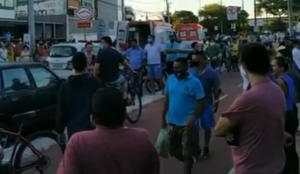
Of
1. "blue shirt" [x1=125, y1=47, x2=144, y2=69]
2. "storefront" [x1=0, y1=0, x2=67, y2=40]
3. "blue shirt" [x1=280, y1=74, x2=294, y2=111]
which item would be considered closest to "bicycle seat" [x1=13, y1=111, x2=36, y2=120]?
"blue shirt" [x1=280, y1=74, x2=294, y2=111]

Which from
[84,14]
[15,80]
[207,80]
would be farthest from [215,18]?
[207,80]

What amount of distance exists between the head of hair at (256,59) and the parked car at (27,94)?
657 cm

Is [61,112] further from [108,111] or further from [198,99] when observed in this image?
[108,111]

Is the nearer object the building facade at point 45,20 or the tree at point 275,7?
the building facade at point 45,20

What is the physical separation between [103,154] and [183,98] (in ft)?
14.7

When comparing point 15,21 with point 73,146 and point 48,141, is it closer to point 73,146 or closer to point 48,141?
point 48,141

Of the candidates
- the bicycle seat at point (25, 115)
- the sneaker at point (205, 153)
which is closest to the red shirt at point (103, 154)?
the sneaker at point (205, 153)

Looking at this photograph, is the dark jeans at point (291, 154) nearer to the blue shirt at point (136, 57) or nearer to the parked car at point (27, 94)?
the parked car at point (27, 94)

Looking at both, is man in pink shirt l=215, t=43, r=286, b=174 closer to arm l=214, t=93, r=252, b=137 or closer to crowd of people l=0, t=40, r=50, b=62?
arm l=214, t=93, r=252, b=137

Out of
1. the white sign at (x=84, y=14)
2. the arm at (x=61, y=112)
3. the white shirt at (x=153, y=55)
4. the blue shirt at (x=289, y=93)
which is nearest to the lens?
the arm at (x=61, y=112)

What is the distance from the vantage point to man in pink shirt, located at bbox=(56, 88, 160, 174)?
12.7ft

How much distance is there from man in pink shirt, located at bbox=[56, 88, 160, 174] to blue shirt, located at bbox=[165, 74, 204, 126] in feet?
14.4

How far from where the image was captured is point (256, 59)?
187 inches

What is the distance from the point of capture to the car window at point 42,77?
38.7 ft
